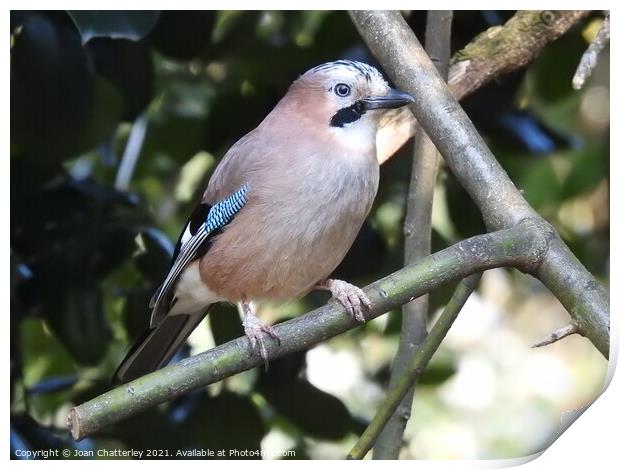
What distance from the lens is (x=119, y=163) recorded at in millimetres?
2910

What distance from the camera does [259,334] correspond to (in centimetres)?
229

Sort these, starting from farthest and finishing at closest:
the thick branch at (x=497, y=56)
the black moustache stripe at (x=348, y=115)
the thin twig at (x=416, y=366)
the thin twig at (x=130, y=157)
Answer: the thin twig at (x=130, y=157)
the thick branch at (x=497, y=56)
the black moustache stripe at (x=348, y=115)
the thin twig at (x=416, y=366)

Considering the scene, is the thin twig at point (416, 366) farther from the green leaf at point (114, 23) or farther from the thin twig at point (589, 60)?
the green leaf at point (114, 23)

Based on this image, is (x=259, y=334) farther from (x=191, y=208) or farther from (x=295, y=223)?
(x=191, y=208)

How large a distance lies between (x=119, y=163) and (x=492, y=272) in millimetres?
1144

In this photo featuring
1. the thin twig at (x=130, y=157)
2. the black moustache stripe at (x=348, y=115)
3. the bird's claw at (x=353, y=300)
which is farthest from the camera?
the thin twig at (x=130, y=157)

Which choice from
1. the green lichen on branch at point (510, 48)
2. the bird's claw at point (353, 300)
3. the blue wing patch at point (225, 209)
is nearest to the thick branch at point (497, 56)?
the green lichen on branch at point (510, 48)

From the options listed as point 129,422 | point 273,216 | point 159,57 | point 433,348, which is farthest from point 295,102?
point 129,422

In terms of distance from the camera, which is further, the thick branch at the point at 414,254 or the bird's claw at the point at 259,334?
the thick branch at the point at 414,254

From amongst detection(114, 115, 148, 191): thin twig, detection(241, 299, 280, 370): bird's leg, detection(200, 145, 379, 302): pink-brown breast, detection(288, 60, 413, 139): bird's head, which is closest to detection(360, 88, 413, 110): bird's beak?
detection(288, 60, 413, 139): bird's head

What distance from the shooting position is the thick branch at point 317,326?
2.08 metres

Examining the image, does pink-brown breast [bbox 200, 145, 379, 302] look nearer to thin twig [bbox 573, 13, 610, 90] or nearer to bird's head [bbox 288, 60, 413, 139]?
bird's head [bbox 288, 60, 413, 139]

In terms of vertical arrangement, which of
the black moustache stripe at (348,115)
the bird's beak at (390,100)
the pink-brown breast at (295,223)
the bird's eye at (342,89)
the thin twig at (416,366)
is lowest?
the thin twig at (416,366)

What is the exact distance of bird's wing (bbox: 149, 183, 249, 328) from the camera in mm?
2529
